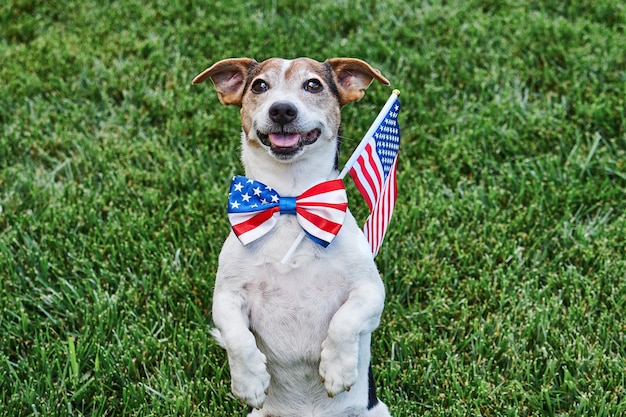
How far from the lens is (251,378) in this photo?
3.29m

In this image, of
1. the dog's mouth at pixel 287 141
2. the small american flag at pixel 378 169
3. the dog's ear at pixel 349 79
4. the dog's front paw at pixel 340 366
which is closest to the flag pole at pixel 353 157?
the small american flag at pixel 378 169

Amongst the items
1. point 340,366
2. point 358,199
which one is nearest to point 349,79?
point 340,366

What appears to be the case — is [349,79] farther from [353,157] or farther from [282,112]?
[282,112]

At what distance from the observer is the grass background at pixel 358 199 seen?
14.1 feet

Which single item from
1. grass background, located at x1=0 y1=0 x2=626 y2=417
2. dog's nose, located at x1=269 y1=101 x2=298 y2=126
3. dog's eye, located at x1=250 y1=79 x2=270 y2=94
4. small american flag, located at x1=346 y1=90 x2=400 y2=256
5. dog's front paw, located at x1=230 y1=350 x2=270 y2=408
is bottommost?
grass background, located at x1=0 y1=0 x2=626 y2=417

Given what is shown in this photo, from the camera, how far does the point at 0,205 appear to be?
5.56 metres

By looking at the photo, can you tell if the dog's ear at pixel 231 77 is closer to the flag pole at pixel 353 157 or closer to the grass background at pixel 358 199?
the flag pole at pixel 353 157

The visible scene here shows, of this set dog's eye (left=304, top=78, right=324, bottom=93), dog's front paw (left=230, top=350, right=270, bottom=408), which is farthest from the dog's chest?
dog's eye (left=304, top=78, right=324, bottom=93)

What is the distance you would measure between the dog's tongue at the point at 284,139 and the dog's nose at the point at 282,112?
6 cm

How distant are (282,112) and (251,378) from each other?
1.05 meters

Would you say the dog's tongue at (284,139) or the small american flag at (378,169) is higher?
the dog's tongue at (284,139)

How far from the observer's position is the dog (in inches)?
130

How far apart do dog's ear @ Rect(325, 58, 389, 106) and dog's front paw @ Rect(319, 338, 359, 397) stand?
1.14 metres

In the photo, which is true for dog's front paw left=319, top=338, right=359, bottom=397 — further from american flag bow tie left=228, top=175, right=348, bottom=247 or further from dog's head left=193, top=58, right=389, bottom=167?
dog's head left=193, top=58, right=389, bottom=167
